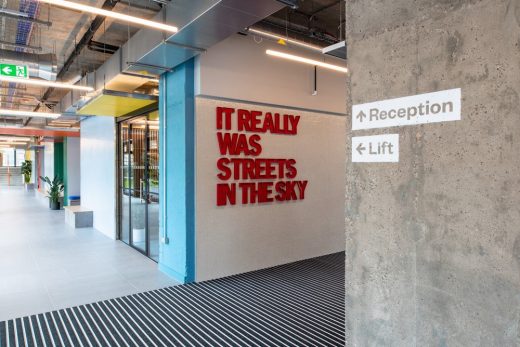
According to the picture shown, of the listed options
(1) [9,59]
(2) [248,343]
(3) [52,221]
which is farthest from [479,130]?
(3) [52,221]

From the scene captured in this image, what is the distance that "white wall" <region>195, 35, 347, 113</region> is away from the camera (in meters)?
4.85

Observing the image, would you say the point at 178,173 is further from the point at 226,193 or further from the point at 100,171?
the point at 100,171

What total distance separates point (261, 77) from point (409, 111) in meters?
3.68

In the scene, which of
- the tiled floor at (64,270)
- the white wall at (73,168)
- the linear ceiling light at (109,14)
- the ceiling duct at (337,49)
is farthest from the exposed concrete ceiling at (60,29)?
the white wall at (73,168)

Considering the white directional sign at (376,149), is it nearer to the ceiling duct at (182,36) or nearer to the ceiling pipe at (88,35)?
the ceiling duct at (182,36)

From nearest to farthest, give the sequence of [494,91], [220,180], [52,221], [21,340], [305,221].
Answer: [494,91] → [21,340] → [220,180] → [305,221] → [52,221]

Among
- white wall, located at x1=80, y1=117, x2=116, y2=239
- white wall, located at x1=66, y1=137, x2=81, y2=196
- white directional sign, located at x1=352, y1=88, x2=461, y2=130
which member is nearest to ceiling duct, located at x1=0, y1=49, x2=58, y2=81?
white wall, located at x1=80, y1=117, x2=116, y2=239

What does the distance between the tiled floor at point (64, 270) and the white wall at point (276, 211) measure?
0.85 meters

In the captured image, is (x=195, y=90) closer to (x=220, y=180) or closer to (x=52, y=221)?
(x=220, y=180)

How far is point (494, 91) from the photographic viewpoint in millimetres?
1584

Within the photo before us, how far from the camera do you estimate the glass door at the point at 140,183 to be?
6.27 m

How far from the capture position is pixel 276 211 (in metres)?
5.66

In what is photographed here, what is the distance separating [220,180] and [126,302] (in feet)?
6.31

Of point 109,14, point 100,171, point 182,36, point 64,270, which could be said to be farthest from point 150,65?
point 100,171
